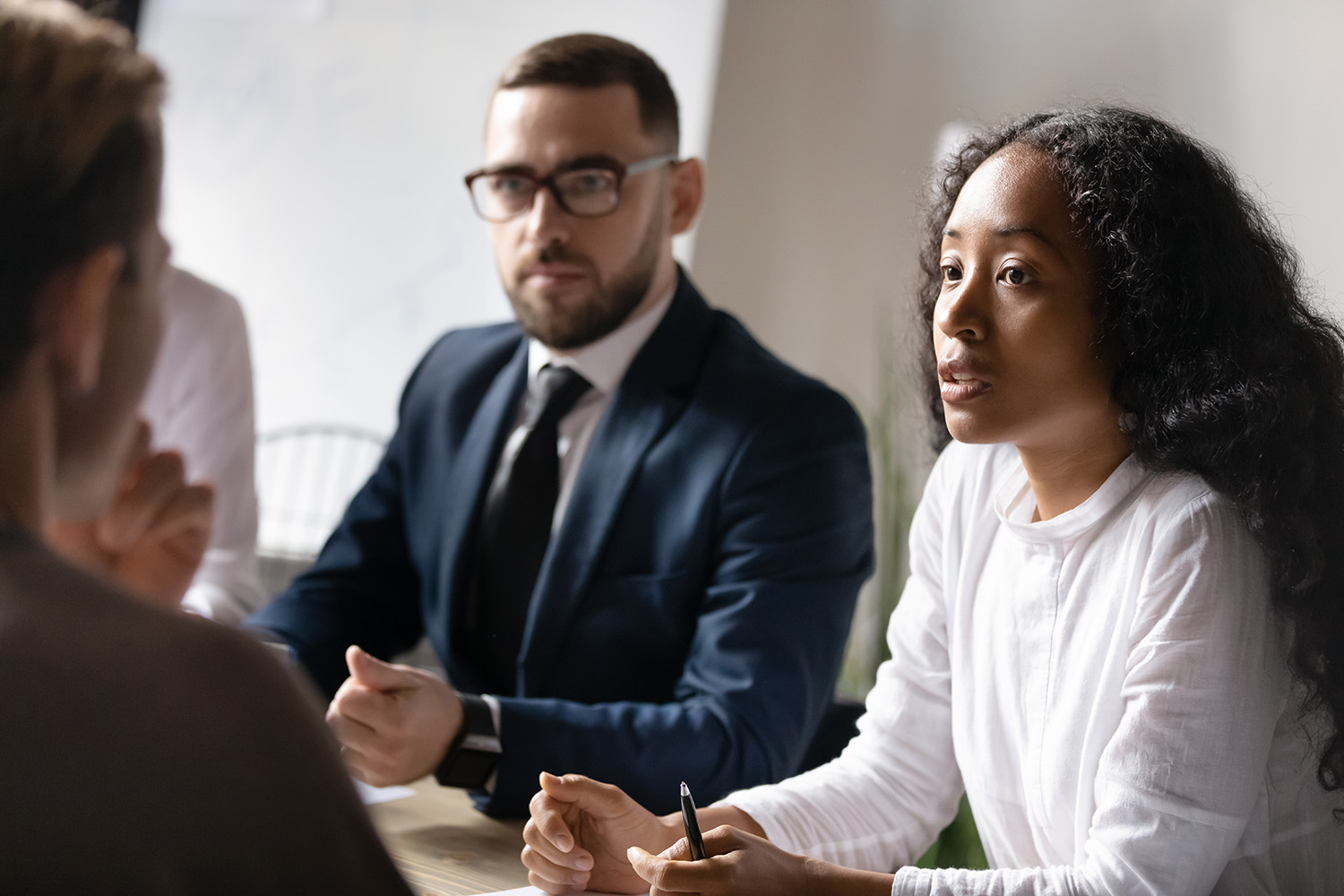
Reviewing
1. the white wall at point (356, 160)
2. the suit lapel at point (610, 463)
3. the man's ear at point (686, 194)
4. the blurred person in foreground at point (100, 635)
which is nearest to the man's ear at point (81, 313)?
the blurred person in foreground at point (100, 635)

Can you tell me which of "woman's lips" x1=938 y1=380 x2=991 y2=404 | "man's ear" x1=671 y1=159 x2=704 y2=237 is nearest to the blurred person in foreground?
"woman's lips" x1=938 y1=380 x2=991 y2=404

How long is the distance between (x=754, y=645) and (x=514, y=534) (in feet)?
1.36

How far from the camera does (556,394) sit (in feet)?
5.60

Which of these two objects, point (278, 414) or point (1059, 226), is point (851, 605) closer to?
point (1059, 226)

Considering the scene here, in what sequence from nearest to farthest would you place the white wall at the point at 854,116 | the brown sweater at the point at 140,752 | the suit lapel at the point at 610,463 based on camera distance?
the brown sweater at the point at 140,752 < the suit lapel at the point at 610,463 < the white wall at the point at 854,116

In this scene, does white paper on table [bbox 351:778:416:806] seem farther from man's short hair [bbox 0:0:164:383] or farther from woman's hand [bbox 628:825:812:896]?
man's short hair [bbox 0:0:164:383]

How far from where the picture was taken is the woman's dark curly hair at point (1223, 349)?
0.82 m

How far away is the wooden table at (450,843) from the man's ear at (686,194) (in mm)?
996

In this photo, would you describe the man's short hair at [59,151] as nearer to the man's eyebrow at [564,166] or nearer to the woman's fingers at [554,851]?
the woman's fingers at [554,851]

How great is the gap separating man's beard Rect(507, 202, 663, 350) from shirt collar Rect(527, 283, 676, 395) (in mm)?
14

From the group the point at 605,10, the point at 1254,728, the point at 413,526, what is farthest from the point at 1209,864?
the point at 605,10

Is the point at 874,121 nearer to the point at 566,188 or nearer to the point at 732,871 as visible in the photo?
the point at 566,188

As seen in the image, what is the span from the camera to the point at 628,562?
5.03 feet

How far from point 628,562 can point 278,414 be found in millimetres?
2041
